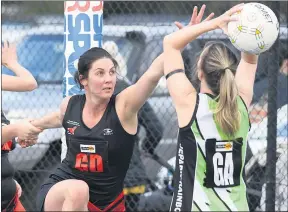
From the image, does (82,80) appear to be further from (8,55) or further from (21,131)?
(8,55)

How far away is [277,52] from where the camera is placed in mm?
7750

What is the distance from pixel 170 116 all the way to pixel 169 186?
0.72 meters

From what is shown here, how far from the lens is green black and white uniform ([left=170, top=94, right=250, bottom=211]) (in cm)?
513

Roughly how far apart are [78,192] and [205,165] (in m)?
1.02

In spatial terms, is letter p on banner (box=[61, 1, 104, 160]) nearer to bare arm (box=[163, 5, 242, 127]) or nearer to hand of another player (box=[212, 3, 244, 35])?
bare arm (box=[163, 5, 242, 127])

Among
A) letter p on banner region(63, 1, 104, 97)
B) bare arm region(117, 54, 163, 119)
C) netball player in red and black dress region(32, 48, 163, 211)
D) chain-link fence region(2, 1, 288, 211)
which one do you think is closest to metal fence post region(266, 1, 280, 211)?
chain-link fence region(2, 1, 288, 211)

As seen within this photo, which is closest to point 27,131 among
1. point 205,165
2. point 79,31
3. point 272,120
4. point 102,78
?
point 102,78

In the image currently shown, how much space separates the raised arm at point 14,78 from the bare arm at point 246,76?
1833 mm

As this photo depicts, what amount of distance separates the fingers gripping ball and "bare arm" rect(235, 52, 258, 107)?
15 cm

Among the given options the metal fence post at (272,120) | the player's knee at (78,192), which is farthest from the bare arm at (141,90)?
the metal fence post at (272,120)

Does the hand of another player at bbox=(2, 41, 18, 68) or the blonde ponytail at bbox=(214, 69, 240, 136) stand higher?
the hand of another player at bbox=(2, 41, 18, 68)

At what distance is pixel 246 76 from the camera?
17.8 ft

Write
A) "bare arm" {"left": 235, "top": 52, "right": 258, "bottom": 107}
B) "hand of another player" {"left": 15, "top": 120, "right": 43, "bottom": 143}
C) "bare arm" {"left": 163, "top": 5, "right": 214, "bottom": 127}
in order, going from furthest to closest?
"hand of another player" {"left": 15, "top": 120, "right": 43, "bottom": 143}, "bare arm" {"left": 235, "top": 52, "right": 258, "bottom": 107}, "bare arm" {"left": 163, "top": 5, "right": 214, "bottom": 127}

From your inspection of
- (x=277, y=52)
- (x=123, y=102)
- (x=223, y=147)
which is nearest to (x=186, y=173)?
(x=223, y=147)
